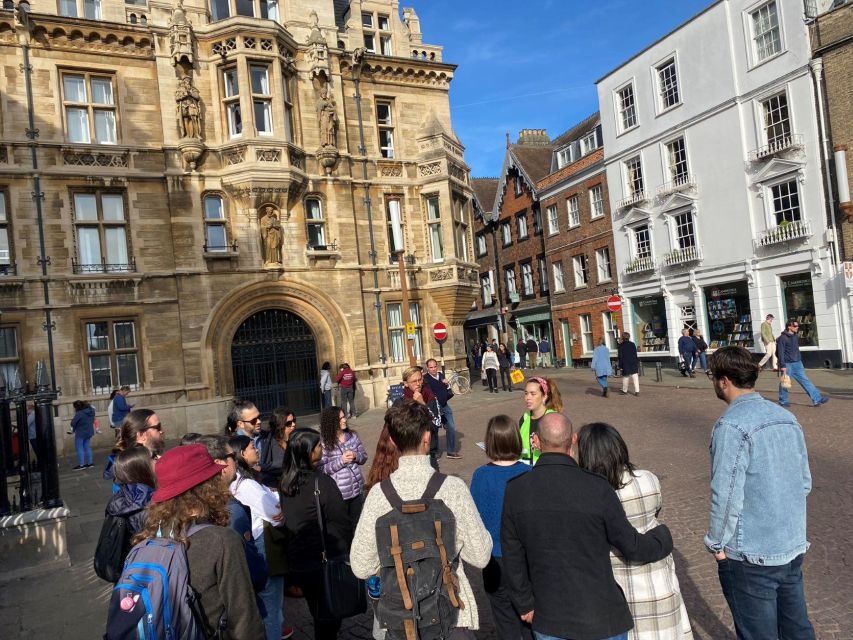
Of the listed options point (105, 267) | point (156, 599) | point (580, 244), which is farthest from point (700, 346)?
point (156, 599)

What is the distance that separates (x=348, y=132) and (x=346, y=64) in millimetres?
2231

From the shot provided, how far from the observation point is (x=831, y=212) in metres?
18.5

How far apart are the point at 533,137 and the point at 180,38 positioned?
88.6ft

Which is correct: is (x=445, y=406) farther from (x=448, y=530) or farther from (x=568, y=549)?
(x=568, y=549)

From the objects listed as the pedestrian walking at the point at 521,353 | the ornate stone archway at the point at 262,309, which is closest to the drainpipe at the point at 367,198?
the ornate stone archway at the point at 262,309

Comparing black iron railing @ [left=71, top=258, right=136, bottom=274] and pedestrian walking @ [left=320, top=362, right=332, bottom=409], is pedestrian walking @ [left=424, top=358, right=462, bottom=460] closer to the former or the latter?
pedestrian walking @ [left=320, top=362, right=332, bottom=409]

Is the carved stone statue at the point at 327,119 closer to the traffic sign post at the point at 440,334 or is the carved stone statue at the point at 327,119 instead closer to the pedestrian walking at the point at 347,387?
the traffic sign post at the point at 440,334

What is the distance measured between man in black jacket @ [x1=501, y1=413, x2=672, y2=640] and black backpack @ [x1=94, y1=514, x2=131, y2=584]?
217 centimetres

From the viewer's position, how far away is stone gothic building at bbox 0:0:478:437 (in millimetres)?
16359

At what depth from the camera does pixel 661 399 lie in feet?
52.1

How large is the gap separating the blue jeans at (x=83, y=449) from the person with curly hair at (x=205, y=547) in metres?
12.6

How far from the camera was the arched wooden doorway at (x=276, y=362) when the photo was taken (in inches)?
728

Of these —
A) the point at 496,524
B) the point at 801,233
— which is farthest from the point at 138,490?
the point at 801,233

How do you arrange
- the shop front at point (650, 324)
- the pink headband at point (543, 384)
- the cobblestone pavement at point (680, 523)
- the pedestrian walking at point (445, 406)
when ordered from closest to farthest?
1. the cobblestone pavement at point (680, 523)
2. the pink headband at point (543, 384)
3. the pedestrian walking at point (445, 406)
4. the shop front at point (650, 324)
